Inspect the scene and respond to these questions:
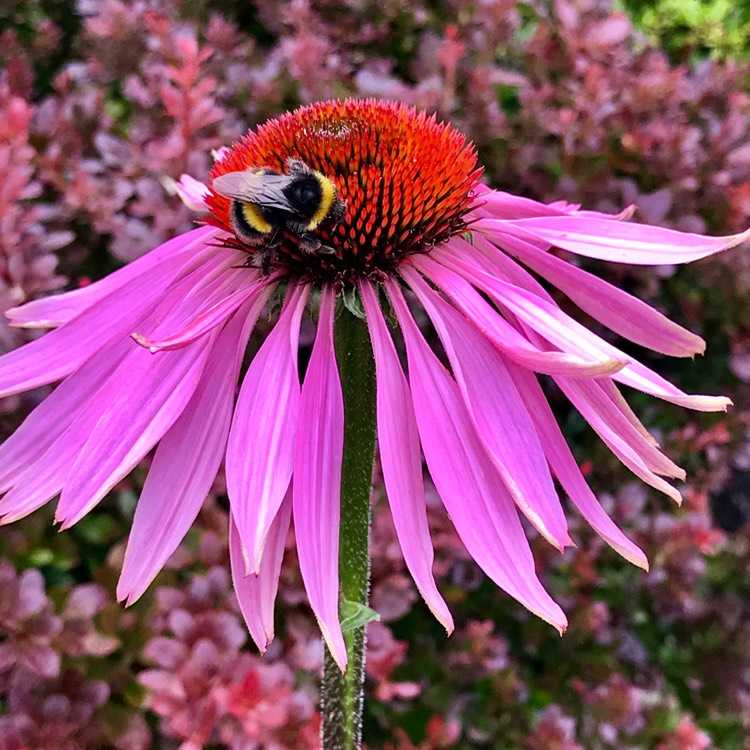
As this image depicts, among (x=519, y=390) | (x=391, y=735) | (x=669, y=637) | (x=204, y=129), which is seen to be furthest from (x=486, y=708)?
(x=204, y=129)

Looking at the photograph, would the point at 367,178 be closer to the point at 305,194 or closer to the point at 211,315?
the point at 305,194

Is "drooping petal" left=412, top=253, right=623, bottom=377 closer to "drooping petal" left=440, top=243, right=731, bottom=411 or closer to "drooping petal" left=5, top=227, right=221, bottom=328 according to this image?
"drooping petal" left=440, top=243, right=731, bottom=411

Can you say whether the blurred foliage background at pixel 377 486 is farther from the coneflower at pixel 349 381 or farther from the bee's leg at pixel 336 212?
the bee's leg at pixel 336 212

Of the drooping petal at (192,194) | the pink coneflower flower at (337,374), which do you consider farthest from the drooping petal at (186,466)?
the drooping petal at (192,194)

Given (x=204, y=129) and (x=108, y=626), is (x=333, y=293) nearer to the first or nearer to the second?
(x=108, y=626)

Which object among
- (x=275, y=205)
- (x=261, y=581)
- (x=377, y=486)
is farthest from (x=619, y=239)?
(x=377, y=486)
